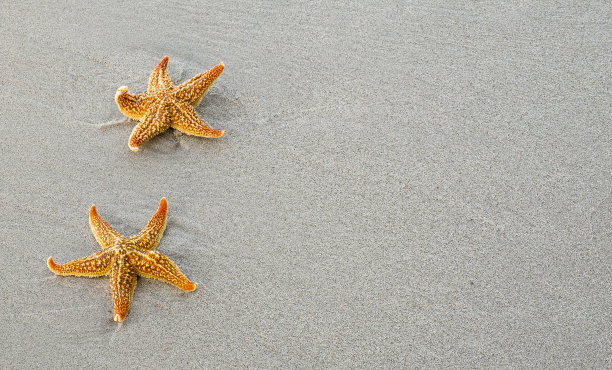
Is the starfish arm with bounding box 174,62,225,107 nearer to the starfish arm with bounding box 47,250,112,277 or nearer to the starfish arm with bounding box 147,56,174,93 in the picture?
the starfish arm with bounding box 147,56,174,93

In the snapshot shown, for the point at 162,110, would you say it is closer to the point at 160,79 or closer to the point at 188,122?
the point at 188,122

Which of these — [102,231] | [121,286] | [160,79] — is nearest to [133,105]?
[160,79]

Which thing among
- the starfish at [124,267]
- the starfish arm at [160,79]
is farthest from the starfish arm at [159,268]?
the starfish arm at [160,79]

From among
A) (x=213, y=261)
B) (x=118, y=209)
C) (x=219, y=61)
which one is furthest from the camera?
(x=219, y=61)

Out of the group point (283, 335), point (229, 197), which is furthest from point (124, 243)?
point (283, 335)

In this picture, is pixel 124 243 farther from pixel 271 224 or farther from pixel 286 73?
pixel 286 73
